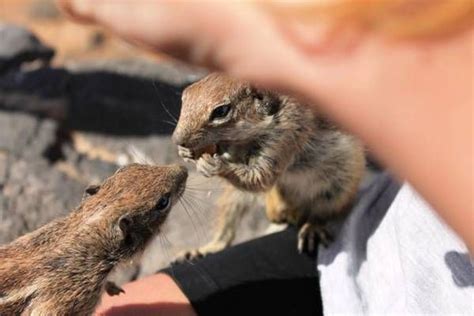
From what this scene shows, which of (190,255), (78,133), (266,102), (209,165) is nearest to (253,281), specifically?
(209,165)

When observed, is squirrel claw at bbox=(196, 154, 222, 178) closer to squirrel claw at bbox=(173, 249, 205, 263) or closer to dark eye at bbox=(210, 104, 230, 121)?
dark eye at bbox=(210, 104, 230, 121)

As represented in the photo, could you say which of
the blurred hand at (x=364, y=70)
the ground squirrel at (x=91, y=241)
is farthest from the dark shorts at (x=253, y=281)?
the blurred hand at (x=364, y=70)

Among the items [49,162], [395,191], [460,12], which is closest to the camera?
[460,12]

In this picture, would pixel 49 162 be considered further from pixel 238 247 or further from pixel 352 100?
pixel 352 100

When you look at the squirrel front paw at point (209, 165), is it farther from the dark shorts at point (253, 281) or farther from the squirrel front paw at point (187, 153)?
the dark shorts at point (253, 281)

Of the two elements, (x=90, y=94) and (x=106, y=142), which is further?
(x=90, y=94)

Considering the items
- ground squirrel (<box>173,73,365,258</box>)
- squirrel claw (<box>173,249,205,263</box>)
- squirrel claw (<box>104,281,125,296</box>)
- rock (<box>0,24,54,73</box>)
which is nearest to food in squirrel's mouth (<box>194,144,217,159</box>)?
ground squirrel (<box>173,73,365,258</box>)

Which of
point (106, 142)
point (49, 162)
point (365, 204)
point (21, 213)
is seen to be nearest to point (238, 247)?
point (365, 204)
